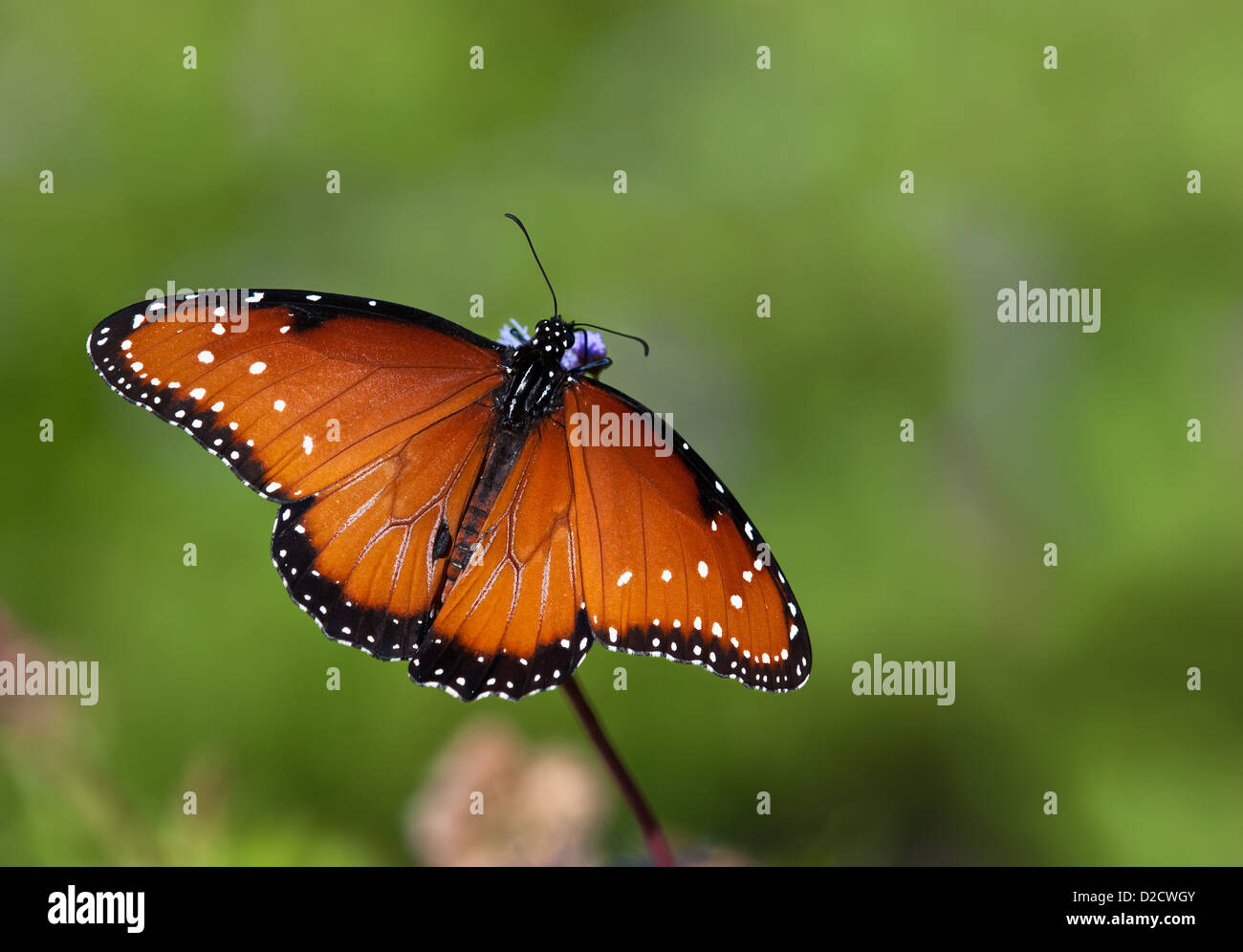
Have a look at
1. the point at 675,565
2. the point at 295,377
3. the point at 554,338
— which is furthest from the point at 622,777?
the point at 295,377

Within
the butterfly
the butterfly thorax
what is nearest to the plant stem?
the butterfly

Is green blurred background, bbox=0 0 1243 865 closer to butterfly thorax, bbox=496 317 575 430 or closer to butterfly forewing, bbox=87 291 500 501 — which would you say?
butterfly forewing, bbox=87 291 500 501

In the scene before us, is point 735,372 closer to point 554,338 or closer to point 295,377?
point 554,338

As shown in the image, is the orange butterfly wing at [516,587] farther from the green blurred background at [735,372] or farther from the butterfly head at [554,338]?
the green blurred background at [735,372]

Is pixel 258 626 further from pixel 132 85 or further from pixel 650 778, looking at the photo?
pixel 132 85

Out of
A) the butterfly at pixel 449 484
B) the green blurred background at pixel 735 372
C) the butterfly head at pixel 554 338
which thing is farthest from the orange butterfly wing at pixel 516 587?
the green blurred background at pixel 735 372

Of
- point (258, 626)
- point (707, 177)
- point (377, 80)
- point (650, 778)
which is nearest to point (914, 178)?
point (707, 177)
